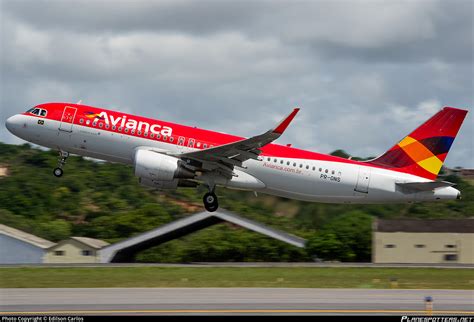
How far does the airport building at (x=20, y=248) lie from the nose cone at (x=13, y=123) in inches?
824

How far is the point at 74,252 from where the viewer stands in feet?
197

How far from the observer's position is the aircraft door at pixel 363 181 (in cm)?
4272

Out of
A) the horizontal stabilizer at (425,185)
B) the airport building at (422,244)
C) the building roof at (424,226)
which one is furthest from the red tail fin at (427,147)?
the building roof at (424,226)

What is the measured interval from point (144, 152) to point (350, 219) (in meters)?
28.0

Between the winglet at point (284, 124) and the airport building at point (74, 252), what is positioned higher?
the winglet at point (284, 124)

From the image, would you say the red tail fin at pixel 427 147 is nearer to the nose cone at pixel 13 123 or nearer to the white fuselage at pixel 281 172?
the white fuselage at pixel 281 172

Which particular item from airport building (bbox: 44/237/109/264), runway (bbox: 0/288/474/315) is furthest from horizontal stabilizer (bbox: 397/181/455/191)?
airport building (bbox: 44/237/109/264)

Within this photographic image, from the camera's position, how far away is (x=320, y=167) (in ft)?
139

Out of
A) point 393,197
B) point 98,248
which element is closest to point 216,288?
point 393,197

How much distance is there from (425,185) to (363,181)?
A: 3.29 meters

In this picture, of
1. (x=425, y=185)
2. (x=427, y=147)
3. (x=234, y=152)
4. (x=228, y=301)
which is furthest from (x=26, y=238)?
(x=228, y=301)

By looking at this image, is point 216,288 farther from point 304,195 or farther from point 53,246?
point 53,246

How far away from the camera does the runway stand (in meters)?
28.0

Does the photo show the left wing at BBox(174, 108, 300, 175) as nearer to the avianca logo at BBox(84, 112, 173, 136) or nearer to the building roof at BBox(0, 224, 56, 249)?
the avianca logo at BBox(84, 112, 173, 136)
